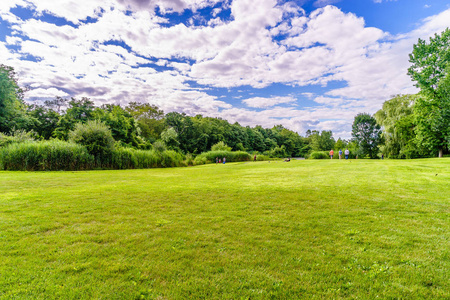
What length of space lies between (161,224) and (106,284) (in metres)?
2.17

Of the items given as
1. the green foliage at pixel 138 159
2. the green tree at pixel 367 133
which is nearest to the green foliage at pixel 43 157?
the green foliage at pixel 138 159

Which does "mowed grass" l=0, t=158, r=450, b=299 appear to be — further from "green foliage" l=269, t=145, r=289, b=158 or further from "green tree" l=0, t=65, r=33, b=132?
"green foliage" l=269, t=145, r=289, b=158

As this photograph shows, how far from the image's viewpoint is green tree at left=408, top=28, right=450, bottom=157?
23016 millimetres

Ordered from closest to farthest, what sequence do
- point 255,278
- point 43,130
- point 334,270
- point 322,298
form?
point 322,298
point 255,278
point 334,270
point 43,130

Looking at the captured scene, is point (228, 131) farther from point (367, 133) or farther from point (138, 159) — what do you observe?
point (138, 159)

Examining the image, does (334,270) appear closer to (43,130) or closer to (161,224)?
(161,224)

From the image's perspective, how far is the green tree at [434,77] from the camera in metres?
23.0

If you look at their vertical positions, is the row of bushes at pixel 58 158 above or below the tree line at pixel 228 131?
below

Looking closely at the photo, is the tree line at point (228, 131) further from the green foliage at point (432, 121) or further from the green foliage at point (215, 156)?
the green foliage at point (215, 156)

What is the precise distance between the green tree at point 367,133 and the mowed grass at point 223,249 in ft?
172

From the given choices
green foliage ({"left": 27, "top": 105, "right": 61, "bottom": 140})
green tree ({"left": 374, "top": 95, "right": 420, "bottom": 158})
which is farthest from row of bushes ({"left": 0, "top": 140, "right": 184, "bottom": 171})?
green tree ({"left": 374, "top": 95, "right": 420, "bottom": 158})

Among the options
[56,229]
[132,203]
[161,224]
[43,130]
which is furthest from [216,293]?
[43,130]

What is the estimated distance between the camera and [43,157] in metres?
17.7

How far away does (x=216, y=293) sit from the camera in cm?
263
